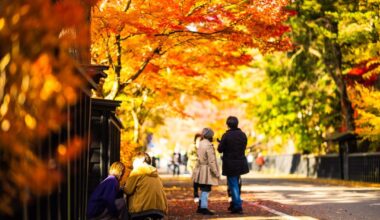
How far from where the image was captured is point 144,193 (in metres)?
10.5

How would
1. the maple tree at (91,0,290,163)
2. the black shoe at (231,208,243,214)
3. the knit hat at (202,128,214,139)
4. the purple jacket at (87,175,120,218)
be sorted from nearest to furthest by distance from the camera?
the purple jacket at (87,175,120,218) → the black shoe at (231,208,243,214) → the knit hat at (202,128,214,139) → the maple tree at (91,0,290,163)

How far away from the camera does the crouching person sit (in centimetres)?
1048

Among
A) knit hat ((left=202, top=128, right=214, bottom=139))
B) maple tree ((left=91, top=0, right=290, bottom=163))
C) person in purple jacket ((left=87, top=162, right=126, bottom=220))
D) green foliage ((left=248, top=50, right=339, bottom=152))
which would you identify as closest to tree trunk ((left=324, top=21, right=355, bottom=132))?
green foliage ((left=248, top=50, right=339, bottom=152))

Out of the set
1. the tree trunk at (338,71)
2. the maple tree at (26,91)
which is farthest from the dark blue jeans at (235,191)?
the tree trunk at (338,71)

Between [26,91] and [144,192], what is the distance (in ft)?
17.4

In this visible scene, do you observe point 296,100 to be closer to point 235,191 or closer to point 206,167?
point 206,167

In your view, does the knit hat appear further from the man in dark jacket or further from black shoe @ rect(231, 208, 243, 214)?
black shoe @ rect(231, 208, 243, 214)

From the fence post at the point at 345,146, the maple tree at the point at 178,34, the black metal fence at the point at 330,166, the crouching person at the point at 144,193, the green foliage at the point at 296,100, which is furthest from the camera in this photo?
the green foliage at the point at 296,100

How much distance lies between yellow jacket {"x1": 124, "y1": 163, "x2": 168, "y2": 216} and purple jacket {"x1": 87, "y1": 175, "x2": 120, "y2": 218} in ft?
2.65

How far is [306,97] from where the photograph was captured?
38.0 meters

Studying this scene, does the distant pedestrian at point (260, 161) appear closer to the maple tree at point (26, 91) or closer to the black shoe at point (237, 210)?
the black shoe at point (237, 210)

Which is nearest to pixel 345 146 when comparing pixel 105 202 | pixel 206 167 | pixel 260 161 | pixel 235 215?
pixel 206 167

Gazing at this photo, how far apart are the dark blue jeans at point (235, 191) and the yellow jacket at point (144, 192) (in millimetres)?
3279

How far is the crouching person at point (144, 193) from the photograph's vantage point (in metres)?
10.5
